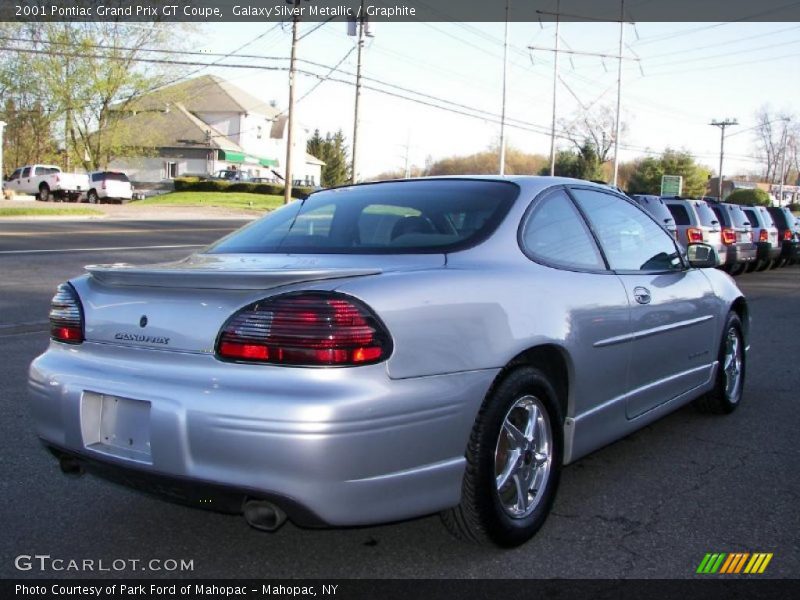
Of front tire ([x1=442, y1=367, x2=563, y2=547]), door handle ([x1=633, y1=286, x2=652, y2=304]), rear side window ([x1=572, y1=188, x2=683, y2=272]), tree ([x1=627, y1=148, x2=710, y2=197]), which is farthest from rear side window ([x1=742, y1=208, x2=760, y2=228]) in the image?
tree ([x1=627, y1=148, x2=710, y2=197])

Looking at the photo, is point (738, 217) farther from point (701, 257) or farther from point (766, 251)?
point (701, 257)

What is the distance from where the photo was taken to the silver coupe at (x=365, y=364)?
2613 millimetres

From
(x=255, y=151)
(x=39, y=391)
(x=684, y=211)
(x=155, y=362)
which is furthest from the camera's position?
(x=255, y=151)

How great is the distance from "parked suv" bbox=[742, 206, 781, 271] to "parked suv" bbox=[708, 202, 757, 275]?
484mm

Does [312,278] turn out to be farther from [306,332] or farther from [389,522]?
[389,522]

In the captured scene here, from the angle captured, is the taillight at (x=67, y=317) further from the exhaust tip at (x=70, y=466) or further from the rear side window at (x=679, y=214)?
the rear side window at (x=679, y=214)

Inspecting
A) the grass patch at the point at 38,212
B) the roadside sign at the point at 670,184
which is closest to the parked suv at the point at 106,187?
the grass patch at the point at 38,212

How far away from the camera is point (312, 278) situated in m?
2.74

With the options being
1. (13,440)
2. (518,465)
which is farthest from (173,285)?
(13,440)

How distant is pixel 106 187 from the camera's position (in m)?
40.8
